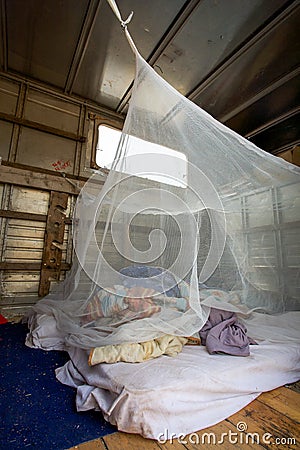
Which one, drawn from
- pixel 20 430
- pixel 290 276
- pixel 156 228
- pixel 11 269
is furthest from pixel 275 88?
pixel 11 269

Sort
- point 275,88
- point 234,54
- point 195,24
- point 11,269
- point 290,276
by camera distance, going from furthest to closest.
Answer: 1. point 11,269
2. point 275,88
3. point 234,54
4. point 195,24
5. point 290,276

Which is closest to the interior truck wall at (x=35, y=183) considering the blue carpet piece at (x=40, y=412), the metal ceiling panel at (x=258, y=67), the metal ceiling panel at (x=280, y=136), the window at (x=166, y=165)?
the blue carpet piece at (x=40, y=412)

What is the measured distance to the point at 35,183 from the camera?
2.58 meters

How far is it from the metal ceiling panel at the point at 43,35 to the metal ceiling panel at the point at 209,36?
0.81 m

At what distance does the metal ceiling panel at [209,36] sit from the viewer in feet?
5.42

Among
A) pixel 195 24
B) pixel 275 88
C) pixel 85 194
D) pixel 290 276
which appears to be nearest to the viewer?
pixel 290 276

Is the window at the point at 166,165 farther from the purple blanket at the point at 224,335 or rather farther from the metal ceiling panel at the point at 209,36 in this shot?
the metal ceiling panel at the point at 209,36

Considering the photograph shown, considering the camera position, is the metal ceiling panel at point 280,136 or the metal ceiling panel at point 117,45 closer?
the metal ceiling panel at point 117,45

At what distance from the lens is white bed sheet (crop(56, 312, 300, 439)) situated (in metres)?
0.73

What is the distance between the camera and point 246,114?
2527 mm

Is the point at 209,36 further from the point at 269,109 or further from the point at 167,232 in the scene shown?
the point at 167,232

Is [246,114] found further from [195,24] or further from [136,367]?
[136,367]

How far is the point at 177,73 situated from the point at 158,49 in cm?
31

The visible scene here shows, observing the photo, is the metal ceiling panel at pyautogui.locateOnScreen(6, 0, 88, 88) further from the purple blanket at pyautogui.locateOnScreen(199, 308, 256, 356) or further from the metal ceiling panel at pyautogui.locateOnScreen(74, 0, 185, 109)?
the purple blanket at pyautogui.locateOnScreen(199, 308, 256, 356)
